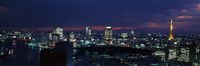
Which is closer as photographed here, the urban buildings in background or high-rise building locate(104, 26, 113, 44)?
the urban buildings in background

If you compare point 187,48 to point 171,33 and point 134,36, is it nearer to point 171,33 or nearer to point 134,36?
point 171,33

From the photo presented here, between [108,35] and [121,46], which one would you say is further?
[108,35]

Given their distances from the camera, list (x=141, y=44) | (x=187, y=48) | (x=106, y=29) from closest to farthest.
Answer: (x=187, y=48)
(x=141, y=44)
(x=106, y=29)

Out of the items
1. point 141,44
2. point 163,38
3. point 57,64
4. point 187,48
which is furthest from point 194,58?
point 57,64

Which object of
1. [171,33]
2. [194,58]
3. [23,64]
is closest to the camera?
[23,64]

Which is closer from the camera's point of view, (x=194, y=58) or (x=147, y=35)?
(x=194, y=58)

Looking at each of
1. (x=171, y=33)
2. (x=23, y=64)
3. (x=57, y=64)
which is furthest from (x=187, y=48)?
(x=57, y=64)

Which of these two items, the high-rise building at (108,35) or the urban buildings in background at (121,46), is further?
the high-rise building at (108,35)

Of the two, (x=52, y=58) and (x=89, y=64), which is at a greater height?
(x=52, y=58)
